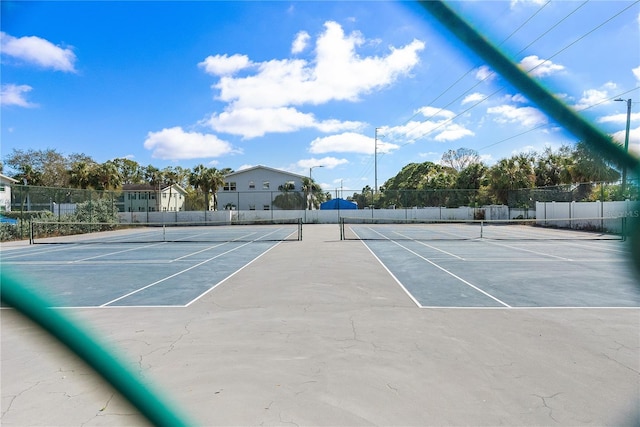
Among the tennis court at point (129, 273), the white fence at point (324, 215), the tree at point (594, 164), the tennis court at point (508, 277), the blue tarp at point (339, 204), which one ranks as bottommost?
the tennis court at point (129, 273)

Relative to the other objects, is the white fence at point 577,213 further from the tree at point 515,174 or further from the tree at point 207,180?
the tree at point 207,180

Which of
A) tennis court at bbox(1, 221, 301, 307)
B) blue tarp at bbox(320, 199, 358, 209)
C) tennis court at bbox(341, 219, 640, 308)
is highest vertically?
blue tarp at bbox(320, 199, 358, 209)

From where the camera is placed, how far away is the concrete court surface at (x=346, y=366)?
12.3 ft

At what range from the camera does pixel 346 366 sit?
4.88 metres

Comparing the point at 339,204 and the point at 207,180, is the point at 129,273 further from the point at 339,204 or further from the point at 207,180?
the point at 207,180

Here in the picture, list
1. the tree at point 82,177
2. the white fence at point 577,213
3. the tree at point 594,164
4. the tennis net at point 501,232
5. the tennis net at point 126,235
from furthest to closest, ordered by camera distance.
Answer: the tree at point 82,177, the white fence at point 577,213, the tennis net at point 126,235, the tennis net at point 501,232, the tree at point 594,164

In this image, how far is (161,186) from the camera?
A: 73.5 meters

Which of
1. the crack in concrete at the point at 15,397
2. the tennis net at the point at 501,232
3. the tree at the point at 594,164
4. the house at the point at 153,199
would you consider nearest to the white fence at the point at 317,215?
the tennis net at the point at 501,232

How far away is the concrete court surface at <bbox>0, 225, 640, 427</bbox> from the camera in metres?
3.76

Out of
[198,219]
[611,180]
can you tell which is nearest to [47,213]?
A: [198,219]

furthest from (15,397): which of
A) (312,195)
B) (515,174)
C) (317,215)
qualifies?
(312,195)

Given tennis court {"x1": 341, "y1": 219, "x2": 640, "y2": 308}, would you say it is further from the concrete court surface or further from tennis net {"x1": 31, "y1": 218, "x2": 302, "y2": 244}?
tennis net {"x1": 31, "y1": 218, "x2": 302, "y2": 244}

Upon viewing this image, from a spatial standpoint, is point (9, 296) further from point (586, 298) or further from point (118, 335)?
point (586, 298)

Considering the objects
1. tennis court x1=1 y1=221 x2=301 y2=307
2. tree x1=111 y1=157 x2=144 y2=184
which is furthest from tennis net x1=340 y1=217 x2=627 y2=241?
tree x1=111 y1=157 x2=144 y2=184
